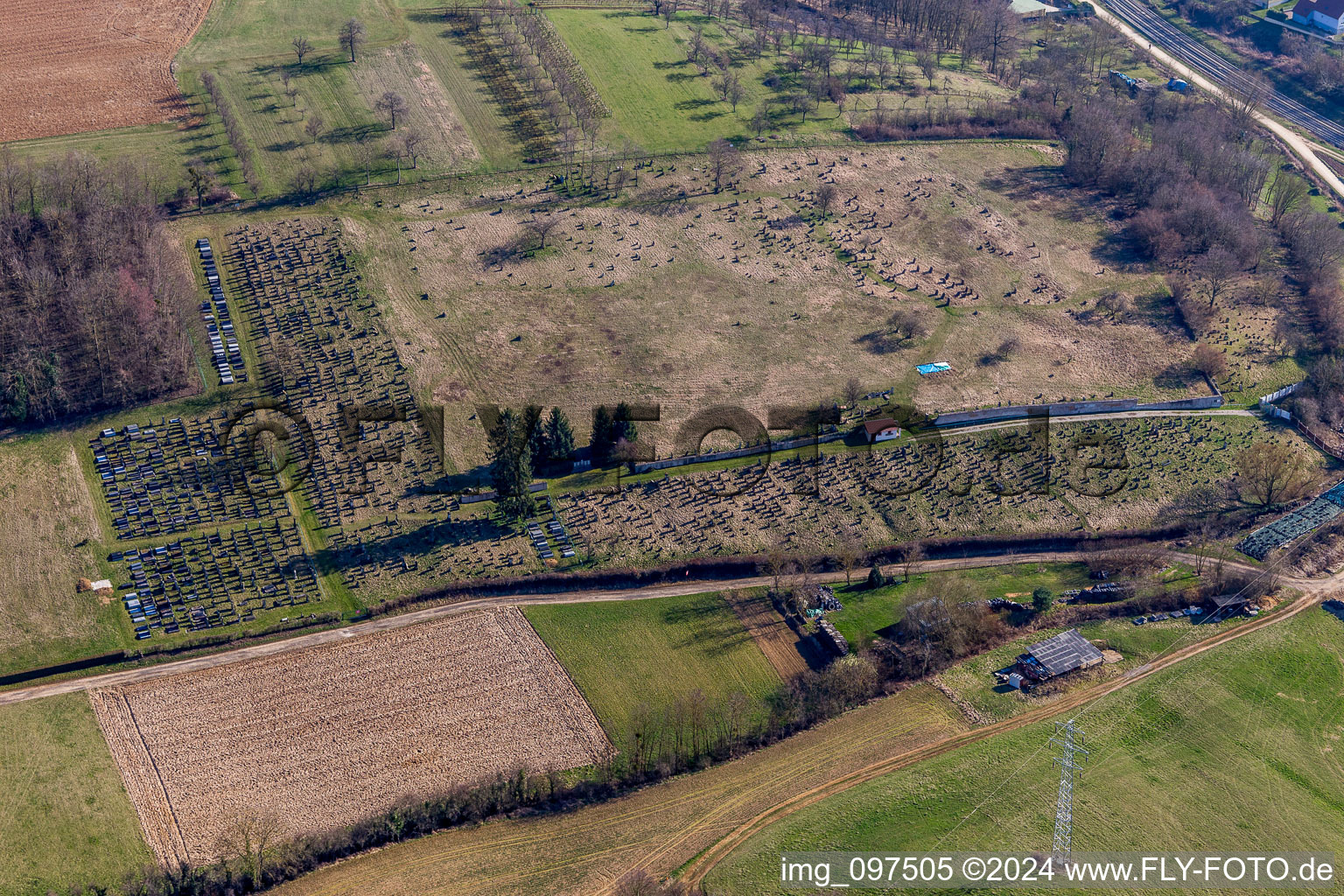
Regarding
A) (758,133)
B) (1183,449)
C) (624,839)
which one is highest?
(758,133)

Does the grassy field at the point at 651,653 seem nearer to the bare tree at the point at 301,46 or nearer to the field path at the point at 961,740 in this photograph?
the field path at the point at 961,740

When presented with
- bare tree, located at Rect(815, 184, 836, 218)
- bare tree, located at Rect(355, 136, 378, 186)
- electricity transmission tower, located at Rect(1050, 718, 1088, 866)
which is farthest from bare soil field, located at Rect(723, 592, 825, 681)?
bare tree, located at Rect(355, 136, 378, 186)

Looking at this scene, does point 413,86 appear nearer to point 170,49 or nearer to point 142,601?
point 170,49

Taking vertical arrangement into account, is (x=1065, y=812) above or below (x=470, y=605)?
above

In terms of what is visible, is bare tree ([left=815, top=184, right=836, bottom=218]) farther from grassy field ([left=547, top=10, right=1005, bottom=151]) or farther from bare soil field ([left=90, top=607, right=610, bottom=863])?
bare soil field ([left=90, top=607, right=610, bottom=863])

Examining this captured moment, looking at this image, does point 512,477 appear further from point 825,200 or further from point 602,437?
point 825,200

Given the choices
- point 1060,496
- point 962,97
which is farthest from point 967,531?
point 962,97

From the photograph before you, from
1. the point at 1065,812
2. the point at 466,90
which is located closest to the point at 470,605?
the point at 1065,812
